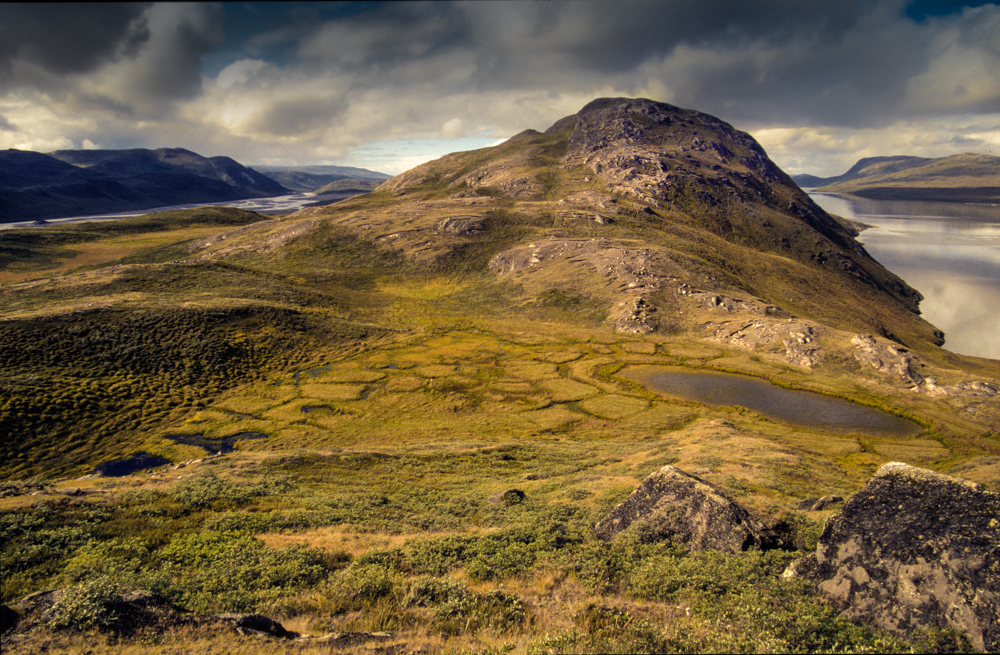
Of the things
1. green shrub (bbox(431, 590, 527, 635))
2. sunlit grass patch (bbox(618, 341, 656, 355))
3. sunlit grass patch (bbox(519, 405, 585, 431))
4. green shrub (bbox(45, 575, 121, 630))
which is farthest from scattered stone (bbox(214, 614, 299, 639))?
sunlit grass patch (bbox(618, 341, 656, 355))

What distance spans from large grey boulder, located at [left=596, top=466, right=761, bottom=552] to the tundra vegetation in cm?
87

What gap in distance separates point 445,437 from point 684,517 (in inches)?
1242

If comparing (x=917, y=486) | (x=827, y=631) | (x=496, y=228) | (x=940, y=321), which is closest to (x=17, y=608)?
(x=827, y=631)

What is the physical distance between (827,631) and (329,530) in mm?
20047

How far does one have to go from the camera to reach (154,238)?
194m

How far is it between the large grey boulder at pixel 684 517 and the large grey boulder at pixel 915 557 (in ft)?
8.80

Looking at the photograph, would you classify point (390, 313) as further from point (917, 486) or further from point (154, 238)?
point (154, 238)

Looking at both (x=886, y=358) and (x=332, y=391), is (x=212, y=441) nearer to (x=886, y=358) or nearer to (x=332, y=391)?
(x=332, y=391)

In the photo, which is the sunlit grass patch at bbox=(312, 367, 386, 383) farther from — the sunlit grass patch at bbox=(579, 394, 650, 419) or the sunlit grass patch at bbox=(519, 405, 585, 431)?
the sunlit grass patch at bbox=(579, 394, 650, 419)

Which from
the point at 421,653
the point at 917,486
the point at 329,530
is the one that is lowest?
the point at 329,530

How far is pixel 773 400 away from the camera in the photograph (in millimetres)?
55969

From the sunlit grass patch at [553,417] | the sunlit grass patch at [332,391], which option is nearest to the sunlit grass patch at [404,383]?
the sunlit grass patch at [332,391]

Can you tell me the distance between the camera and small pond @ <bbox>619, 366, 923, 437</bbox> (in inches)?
1956

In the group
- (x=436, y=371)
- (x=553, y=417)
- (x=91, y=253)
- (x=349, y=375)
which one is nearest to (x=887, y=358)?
(x=553, y=417)
